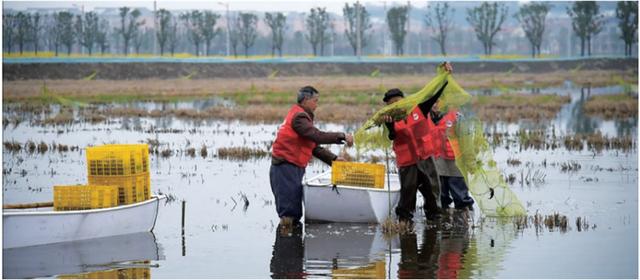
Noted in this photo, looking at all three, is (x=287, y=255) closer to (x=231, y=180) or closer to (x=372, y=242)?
(x=372, y=242)

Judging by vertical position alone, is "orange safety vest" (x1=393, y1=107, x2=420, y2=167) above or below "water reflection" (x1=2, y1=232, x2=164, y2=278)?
above

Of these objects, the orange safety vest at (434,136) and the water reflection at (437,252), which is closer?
A: the water reflection at (437,252)

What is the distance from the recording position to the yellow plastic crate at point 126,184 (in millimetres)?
12195

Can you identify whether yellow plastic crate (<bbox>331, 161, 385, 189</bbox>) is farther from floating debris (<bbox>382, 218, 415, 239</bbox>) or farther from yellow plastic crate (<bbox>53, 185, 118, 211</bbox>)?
yellow plastic crate (<bbox>53, 185, 118, 211</bbox>)

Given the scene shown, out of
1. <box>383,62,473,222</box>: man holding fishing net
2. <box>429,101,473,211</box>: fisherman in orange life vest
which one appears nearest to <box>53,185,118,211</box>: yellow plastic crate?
<box>383,62,473,222</box>: man holding fishing net

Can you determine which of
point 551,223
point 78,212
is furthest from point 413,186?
point 78,212

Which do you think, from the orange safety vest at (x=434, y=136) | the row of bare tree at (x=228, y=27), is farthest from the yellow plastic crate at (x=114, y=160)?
the row of bare tree at (x=228, y=27)

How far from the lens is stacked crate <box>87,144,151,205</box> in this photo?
12188 mm

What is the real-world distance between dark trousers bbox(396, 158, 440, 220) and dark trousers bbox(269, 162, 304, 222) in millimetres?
1089

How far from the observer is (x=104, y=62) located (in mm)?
82812

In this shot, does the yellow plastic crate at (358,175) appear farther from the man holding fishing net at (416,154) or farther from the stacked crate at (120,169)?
the stacked crate at (120,169)

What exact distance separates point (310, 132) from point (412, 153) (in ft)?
3.90

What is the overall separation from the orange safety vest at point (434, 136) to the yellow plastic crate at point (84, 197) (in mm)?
3226

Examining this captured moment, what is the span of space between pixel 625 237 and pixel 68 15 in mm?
93865
